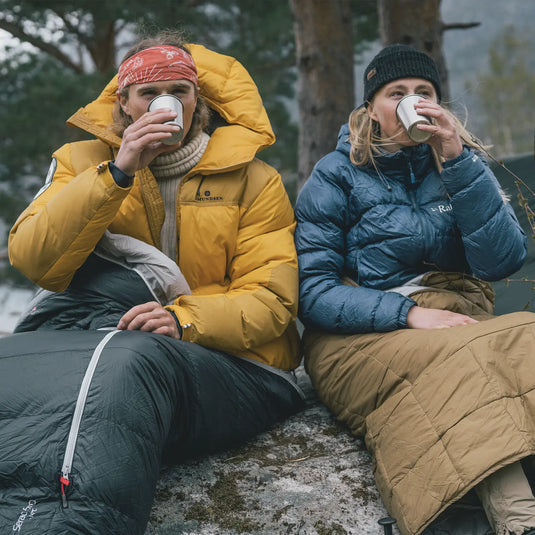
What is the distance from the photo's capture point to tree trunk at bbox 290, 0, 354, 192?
542cm

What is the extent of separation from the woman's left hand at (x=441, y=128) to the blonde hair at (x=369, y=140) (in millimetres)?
241

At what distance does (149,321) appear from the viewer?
2066 millimetres

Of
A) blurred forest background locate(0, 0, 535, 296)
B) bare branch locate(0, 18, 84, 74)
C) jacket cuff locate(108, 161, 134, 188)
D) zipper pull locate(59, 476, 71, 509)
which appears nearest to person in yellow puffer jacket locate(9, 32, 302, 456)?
jacket cuff locate(108, 161, 134, 188)

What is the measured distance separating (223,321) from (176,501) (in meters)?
0.58

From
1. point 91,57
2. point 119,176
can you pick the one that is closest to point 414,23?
point 119,176

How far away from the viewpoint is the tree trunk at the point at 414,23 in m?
4.46

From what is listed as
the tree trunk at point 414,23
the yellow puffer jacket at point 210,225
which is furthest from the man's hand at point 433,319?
the tree trunk at point 414,23

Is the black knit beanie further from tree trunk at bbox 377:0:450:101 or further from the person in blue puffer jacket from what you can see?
tree trunk at bbox 377:0:450:101

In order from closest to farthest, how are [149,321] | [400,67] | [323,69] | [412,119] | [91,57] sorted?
[149,321] → [412,119] → [400,67] → [323,69] → [91,57]

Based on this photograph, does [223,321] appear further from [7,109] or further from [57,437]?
[7,109]

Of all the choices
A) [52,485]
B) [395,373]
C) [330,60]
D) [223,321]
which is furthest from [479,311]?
[330,60]

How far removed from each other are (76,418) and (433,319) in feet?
3.83

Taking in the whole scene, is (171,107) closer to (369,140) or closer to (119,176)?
(119,176)

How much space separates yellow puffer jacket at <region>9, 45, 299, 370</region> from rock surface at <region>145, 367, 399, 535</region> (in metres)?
0.32
